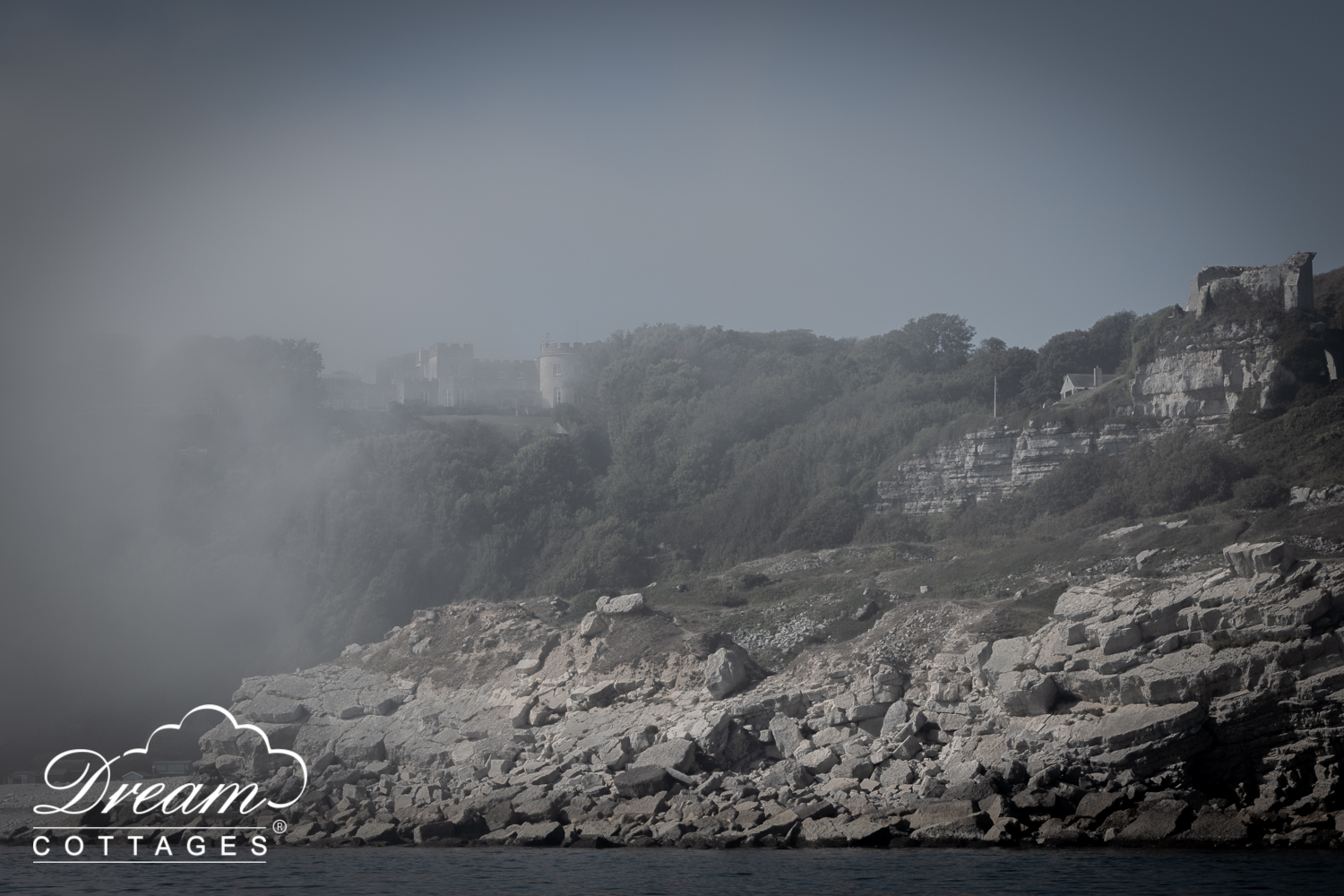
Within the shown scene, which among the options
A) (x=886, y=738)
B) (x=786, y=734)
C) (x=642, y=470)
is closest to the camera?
(x=886, y=738)

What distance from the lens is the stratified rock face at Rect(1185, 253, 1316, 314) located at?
44.7 metres

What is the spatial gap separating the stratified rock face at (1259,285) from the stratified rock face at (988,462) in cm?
786

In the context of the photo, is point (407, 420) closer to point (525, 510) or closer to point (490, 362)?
point (525, 510)

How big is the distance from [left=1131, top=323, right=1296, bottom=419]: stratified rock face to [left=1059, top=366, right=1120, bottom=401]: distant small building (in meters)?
12.5

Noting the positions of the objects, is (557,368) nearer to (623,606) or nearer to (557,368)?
(557,368)

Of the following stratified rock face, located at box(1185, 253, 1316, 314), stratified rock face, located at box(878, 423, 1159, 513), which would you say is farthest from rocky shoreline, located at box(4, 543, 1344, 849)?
stratified rock face, located at box(1185, 253, 1316, 314)

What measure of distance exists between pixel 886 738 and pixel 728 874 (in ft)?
20.8

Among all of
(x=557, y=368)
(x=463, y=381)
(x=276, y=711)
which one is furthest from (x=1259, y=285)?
(x=463, y=381)

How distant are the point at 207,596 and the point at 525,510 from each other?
16.1 meters

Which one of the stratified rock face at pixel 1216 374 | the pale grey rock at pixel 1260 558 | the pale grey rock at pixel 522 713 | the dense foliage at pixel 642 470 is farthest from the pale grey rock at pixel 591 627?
the stratified rock face at pixel 1216 374

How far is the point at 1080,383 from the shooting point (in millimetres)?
60188

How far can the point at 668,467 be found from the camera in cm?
5922

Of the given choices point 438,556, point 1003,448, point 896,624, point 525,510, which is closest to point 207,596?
point 438,556

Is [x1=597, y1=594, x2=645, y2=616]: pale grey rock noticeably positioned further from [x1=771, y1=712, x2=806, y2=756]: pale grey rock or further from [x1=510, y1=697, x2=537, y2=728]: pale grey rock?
[x1=771, y1=712, x2=806, y2=756]: pale grey rock
